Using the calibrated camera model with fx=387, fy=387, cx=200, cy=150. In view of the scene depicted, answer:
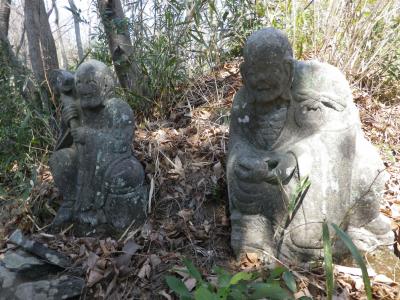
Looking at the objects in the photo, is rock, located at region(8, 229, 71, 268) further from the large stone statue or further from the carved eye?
the carved eye

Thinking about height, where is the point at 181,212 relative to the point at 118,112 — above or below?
below

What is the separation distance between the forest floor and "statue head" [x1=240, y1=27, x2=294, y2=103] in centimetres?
98

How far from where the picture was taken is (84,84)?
9.09 ft

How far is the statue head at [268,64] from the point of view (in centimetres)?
225

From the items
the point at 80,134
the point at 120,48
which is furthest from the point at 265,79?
the point at 120,48

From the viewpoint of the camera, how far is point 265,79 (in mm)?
2314

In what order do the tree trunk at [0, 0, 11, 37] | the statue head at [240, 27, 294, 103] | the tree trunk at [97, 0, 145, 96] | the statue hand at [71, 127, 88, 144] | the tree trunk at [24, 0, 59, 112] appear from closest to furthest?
the statue head at [240, 27, 294, 103] → the statue hand at [71, 127, 88, 144] → the tree trunk at [97, 0, 145, 96] → the tree trunk at [24, 0, 59, 112] → the tree trunk at [0, 0, 11, 37]

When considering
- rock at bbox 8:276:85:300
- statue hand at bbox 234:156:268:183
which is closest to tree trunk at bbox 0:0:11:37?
rock at bbox 8:276:85:300

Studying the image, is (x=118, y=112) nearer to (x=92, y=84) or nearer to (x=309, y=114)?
(x=92, y=84)

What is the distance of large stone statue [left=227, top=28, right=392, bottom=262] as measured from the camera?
232 centimetres

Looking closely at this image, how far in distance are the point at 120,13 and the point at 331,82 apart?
290cm

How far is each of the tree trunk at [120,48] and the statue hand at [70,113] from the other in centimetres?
122

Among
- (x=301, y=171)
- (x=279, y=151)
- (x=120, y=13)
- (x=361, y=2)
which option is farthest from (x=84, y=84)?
(x=361, y=2)

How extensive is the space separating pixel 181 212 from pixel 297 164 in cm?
102
